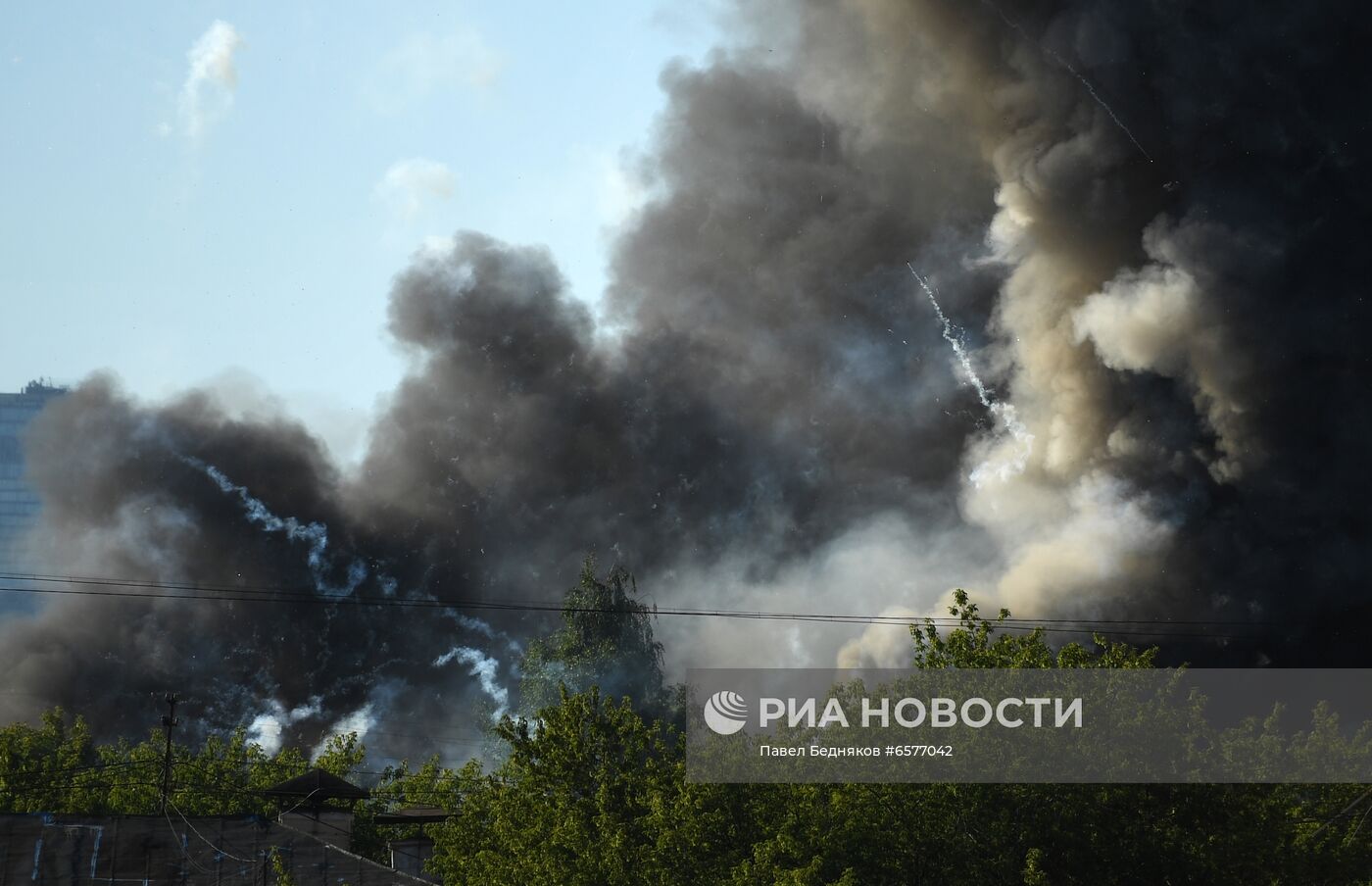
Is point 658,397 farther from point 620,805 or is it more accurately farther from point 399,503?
point 620,805

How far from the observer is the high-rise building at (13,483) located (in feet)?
607

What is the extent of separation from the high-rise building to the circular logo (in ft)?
533

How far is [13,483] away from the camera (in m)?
190

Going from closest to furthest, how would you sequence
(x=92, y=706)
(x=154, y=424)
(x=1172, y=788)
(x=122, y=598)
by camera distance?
(x=1172, y=788), (x=92, y=706), (x=122, y=598), (x=154, y=424)

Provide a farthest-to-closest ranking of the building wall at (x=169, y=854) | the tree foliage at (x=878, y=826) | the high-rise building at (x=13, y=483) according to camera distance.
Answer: the high-rise building at (x=13, y=483)
the building wall at (x=169, y=854)
the tree foliage at (x=878, y=826)

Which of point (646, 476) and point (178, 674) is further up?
point (646, 476)

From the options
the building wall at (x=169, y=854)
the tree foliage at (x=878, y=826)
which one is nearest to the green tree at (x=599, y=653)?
the tree foliage at (x=878, y=826)

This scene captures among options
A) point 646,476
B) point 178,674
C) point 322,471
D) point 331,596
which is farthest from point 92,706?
point 646,476

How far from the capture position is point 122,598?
98.6 m

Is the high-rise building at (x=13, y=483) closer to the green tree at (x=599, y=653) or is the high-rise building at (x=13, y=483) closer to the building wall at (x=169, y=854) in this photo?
the green tree at (x=599, y=653)

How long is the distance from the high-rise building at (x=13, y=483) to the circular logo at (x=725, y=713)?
16259 centimetres

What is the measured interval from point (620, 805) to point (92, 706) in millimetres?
66708

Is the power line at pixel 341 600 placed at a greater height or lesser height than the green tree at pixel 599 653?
greater

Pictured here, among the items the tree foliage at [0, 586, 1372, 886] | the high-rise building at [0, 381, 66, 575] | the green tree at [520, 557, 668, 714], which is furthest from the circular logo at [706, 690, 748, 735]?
the high-rise building at [0, 381, 66, 575]
